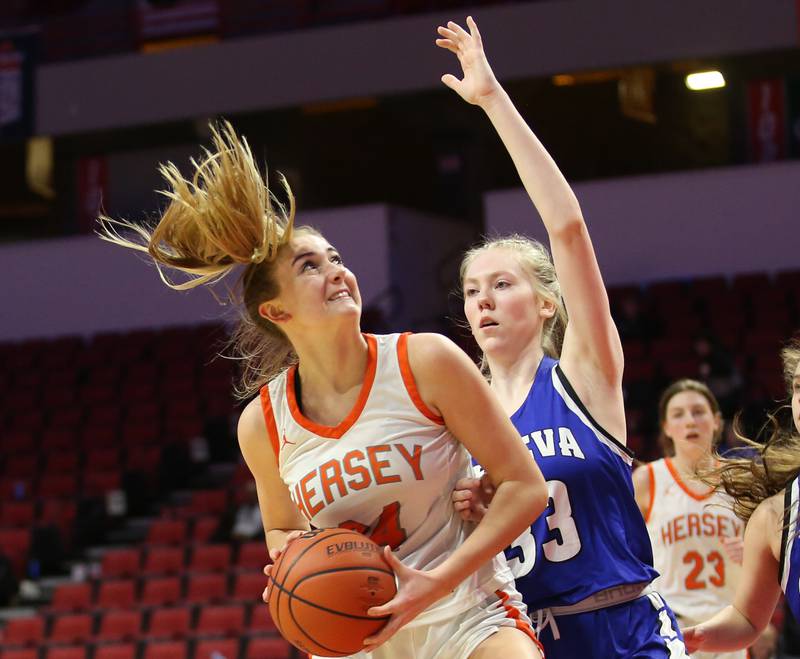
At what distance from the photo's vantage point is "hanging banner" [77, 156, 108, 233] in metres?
15.8

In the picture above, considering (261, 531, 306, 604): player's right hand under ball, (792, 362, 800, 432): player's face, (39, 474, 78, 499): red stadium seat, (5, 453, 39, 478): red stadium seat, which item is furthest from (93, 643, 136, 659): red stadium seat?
(792, 362, 800, 432): player's face

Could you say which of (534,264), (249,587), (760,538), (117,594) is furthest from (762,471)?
(117,594)

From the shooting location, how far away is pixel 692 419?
4992 mm

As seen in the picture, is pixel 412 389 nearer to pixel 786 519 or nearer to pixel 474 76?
pixel 474 76

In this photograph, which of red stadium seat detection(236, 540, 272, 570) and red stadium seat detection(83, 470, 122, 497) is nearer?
red stadium seat detection(236, 540, 272, 570)

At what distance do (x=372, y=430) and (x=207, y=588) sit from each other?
6587 mm

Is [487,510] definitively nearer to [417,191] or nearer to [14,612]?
[14,612]

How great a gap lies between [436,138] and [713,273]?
4601 millimetres

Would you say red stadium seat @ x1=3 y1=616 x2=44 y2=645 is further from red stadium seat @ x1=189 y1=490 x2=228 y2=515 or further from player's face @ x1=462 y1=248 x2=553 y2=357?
player's face @ x1=462 y1=248 x2=553 y2=357

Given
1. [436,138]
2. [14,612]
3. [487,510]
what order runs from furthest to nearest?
[436,138]
[14,612]
[487,510]

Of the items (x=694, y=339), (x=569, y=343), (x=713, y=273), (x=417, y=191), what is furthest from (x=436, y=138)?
(x=569, y=343)

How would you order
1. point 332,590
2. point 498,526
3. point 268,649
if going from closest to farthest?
point 332,590 < point 498,526 < point 268,649

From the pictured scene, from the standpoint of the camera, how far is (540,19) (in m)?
12.4

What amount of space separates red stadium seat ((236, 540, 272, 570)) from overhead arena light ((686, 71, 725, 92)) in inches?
308
